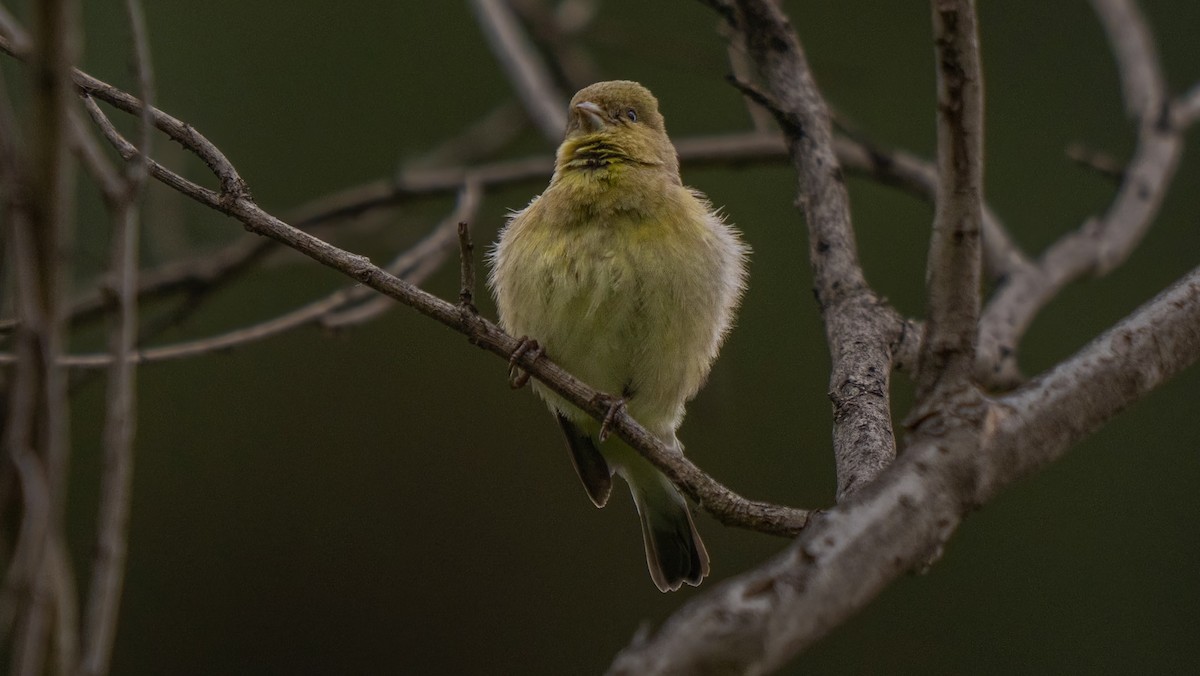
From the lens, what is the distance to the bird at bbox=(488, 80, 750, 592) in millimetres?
3365

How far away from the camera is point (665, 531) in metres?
3.87

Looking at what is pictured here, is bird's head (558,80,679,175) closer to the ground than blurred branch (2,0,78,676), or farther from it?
farther from it

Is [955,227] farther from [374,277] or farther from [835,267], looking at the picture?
[835,267]

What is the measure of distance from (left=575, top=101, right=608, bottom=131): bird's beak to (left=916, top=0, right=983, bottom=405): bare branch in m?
2.14

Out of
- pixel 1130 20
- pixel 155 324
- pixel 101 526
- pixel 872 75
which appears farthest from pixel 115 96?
pixel 872 75

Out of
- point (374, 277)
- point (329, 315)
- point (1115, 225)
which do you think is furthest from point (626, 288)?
point (1115, 225)

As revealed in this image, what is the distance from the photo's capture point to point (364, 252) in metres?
5.50

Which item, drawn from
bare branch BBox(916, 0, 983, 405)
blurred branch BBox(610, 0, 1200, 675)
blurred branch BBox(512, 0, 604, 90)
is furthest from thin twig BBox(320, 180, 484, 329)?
blurred branch BBox(610, 0, 1200, 675)

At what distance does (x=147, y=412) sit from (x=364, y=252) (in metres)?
1.53

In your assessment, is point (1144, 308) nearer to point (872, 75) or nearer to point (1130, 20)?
point (1130, 20)

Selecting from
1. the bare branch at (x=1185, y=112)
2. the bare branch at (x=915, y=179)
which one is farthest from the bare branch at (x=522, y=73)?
the bare branch at (x=1185, y=112)

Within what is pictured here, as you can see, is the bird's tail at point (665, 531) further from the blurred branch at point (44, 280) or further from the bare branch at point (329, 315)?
the blurred branch at point (44, 280)

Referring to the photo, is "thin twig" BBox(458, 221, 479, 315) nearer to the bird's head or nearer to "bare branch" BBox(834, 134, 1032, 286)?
the bird's head

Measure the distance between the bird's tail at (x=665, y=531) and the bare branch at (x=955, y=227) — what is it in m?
1.99
